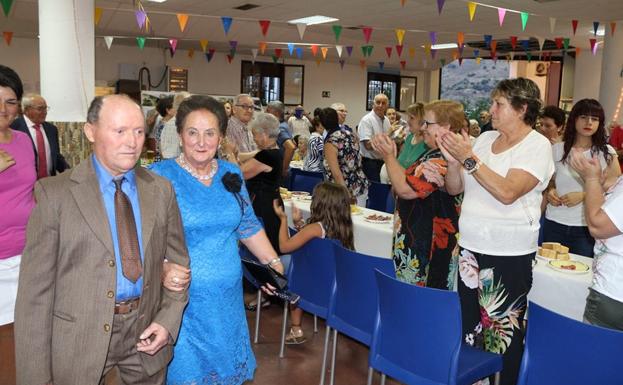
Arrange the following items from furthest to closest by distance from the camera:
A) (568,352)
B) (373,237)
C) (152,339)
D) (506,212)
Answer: (373,237), (506,212), (568,352), (152,339)

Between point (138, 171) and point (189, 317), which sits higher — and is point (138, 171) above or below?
above

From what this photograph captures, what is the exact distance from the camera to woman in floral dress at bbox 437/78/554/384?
7.62ft

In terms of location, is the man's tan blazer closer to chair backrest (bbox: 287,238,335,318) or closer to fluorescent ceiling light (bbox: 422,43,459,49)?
chair backrest (bbox: 287,238,335,318)

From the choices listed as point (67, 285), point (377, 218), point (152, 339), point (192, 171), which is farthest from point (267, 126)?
point (67, 285)

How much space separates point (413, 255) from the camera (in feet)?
9.53

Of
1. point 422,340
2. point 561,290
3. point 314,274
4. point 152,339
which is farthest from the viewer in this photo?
point 314,274

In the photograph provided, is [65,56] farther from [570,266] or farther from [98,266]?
[570,266]

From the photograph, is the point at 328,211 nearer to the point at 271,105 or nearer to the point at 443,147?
the point at 443,147

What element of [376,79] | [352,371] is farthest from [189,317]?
[376,79]

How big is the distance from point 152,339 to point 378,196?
4.26 metres

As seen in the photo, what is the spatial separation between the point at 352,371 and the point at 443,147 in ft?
5.09

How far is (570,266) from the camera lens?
2.83 m

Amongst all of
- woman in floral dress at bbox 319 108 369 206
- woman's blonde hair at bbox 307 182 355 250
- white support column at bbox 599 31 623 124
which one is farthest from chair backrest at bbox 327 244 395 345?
white support column at bbox 599 31 623 124

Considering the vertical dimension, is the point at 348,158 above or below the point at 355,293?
above
